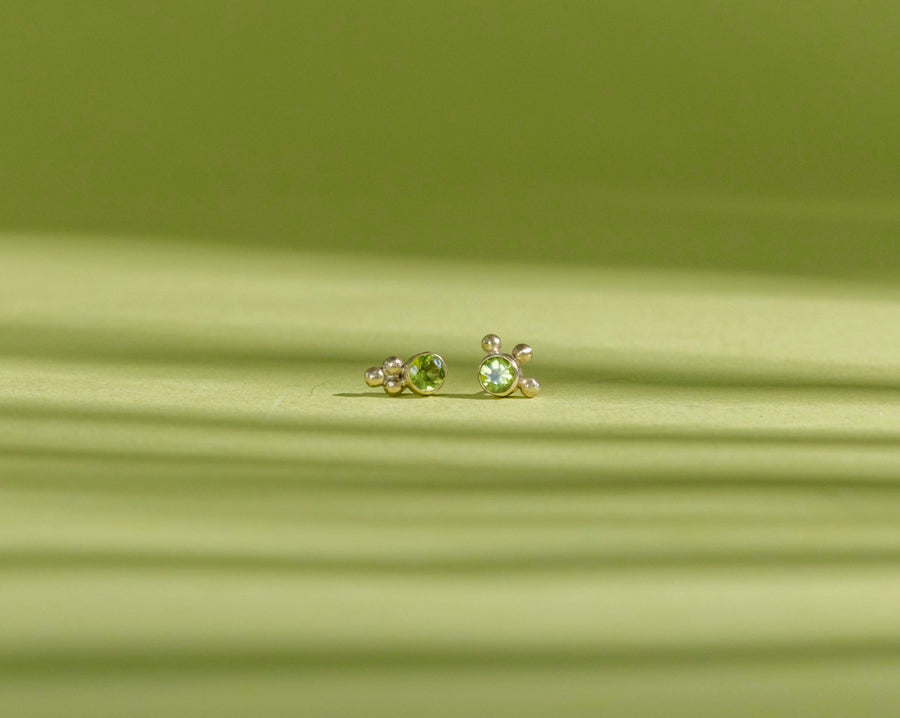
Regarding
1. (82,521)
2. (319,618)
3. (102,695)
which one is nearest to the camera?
(102,695)

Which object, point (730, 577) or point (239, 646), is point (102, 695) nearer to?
point (239, 646)

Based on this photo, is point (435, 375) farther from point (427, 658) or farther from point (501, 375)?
point (427, 658)

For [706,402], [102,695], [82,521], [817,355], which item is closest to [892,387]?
[817,355]

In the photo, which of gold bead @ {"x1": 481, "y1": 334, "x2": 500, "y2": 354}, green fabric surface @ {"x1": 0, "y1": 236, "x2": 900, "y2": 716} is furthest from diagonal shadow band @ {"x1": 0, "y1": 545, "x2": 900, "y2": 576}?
gold bead @ {"x1": 481, "y1": 334, "x2": 500, "y2": 354}

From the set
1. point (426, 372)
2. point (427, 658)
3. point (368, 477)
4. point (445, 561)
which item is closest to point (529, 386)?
point (426, 372)

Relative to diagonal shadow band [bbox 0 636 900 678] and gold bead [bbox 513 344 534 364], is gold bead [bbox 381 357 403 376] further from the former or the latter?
diagonal shadow band [bbox 0 636 900 678]

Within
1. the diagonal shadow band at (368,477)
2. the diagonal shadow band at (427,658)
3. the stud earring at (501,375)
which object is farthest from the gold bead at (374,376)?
the diagonal shadow band at (427,658)

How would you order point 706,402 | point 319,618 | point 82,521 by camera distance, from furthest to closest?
point 706,402 → point 82,521 → point 319,618
